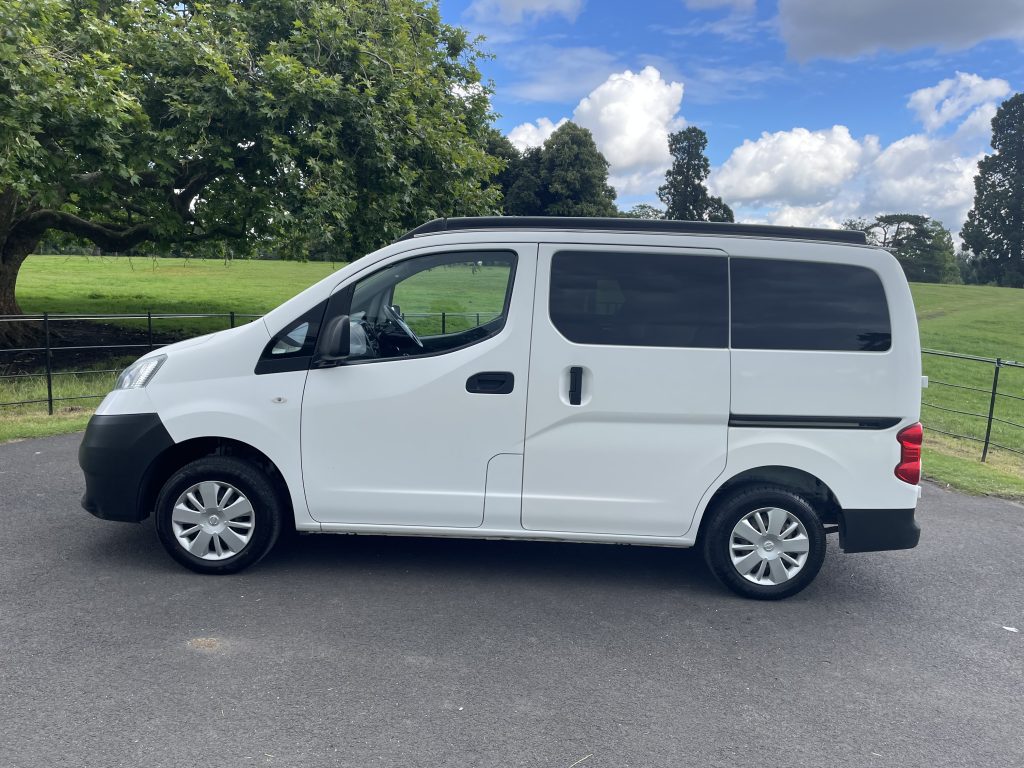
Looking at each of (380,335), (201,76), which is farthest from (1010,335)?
(380,335)

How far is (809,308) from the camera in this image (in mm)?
4441

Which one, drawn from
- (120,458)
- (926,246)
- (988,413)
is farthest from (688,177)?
(120,458)

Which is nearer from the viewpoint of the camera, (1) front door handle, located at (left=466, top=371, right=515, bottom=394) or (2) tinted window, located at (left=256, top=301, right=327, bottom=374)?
(1) front door handle, located at (left=466, top=371, right=515, bottom=394)

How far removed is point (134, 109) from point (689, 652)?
1067cm

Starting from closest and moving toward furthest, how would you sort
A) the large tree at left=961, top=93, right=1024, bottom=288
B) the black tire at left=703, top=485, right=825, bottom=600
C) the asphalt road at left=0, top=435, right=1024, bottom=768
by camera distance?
the asphalt road at left=0, top=435, right=1024, bottom=768 → the black tire at left=703, top=485, right=825, bottom=600 → the large tree at left=961, top=93, right=1024, bottom=288

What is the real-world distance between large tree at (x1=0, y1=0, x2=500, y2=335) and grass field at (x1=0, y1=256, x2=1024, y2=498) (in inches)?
129

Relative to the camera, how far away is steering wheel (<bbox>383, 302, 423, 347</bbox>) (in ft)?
16.3

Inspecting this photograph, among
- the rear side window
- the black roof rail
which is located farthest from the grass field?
the rear side window

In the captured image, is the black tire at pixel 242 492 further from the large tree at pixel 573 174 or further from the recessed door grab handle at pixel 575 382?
the large tree at pixel 573 174

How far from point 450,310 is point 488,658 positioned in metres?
2.72

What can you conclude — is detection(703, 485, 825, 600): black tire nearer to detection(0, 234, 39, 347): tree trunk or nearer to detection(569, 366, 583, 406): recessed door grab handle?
detection(569, 366, 583, 406): recessed door grab handle

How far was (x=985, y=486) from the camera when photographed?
7.47 metres

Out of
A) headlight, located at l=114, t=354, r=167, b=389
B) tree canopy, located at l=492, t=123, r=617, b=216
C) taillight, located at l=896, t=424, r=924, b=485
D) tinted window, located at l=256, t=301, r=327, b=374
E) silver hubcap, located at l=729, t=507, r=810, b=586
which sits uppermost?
tree canopy, located at l=492, t=123, r=617, b=216

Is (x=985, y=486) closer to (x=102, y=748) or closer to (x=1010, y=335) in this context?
(x=102, y=748)
